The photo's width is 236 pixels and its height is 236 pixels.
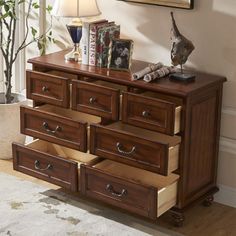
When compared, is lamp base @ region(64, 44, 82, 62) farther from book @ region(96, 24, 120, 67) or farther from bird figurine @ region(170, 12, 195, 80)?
bird figurine @ region(170, 12, 195, 80)

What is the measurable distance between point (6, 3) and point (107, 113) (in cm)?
107

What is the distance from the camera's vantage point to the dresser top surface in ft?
9.14

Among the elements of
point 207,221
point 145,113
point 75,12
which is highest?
point 75,12

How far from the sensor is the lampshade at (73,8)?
309 cm

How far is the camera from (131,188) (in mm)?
2863

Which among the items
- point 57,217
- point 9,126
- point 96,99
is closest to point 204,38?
point 96,99

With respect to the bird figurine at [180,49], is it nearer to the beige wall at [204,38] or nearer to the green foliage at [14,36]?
the beige wall at [204,38]

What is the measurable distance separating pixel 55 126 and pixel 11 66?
2.20 feet

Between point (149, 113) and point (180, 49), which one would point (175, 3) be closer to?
point (180, 49)

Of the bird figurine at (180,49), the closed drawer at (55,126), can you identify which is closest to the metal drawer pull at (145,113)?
the bird figurine at (180,49)

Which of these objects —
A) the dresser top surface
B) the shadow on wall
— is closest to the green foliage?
the dresser top surface

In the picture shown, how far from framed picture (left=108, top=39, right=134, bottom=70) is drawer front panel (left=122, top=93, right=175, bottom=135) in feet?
0.75

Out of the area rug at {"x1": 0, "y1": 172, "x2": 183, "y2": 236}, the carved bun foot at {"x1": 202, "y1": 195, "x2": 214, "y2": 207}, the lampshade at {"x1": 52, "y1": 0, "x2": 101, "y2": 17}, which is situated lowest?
the area rug at {"x1": 0, "y1": 172, "x2": 183, "y2": 236}

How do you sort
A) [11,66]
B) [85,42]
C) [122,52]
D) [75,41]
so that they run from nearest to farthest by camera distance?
1. [122,52]
2. [85,42]
3. [75,41]
4. [11,66]
